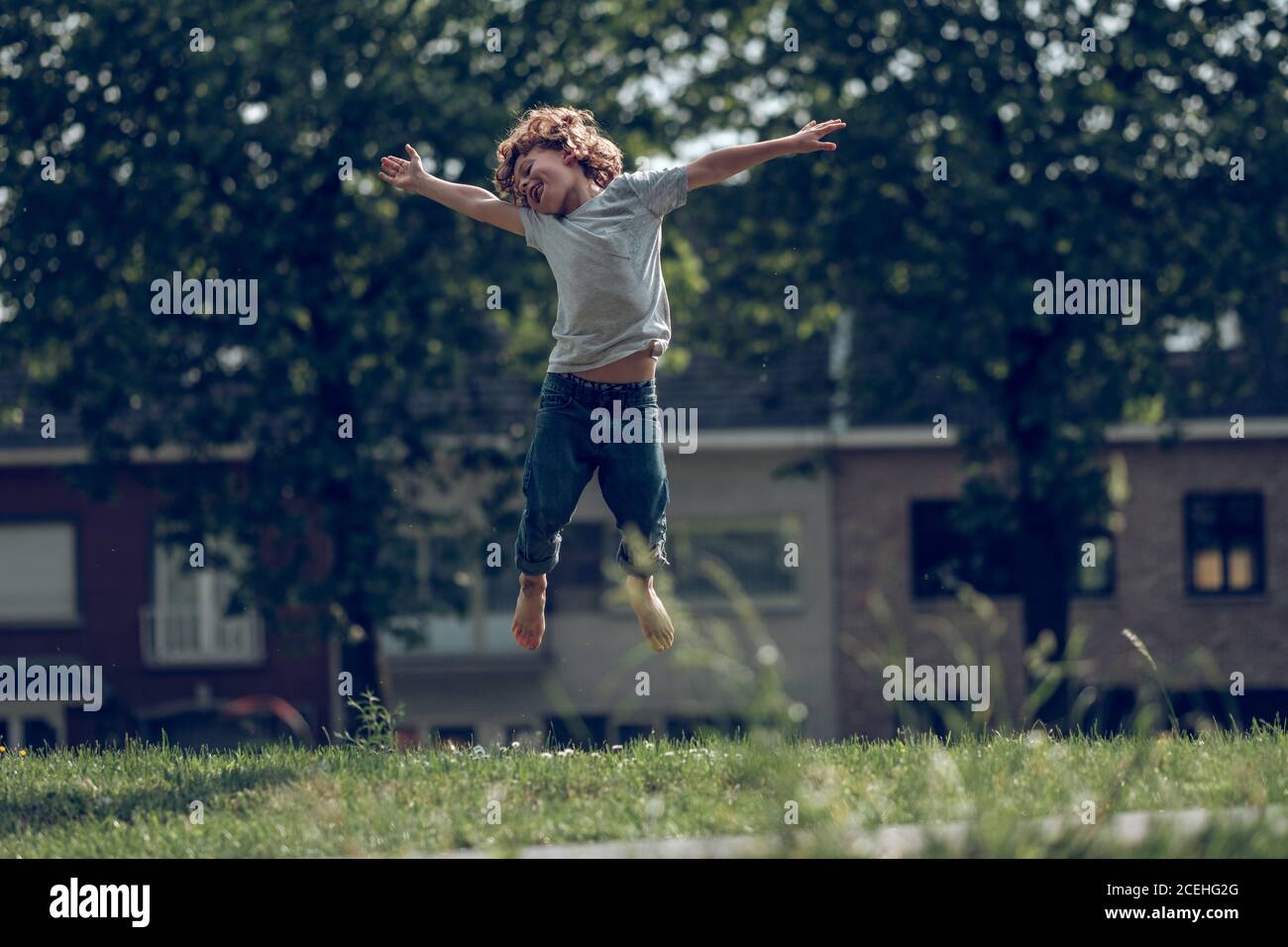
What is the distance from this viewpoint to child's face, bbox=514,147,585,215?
6.68m

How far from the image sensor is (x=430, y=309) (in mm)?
17484

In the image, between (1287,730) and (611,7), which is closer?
(1287,730)

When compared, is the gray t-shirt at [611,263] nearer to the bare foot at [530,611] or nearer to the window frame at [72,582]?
the bare foot at [530,611]

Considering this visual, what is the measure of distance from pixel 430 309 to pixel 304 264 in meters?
1.50

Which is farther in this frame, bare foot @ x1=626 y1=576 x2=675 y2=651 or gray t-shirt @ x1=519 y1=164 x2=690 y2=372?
bare foot @ x1=626 y1=576 x2=675 y2=651

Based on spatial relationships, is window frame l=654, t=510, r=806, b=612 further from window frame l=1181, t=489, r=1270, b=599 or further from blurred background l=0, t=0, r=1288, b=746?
blurred background l=0, t=0, r=1288, b=746

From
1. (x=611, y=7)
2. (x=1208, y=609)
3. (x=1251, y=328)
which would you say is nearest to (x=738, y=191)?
(x=611, y=7)

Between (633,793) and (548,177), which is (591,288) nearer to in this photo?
(548,177)

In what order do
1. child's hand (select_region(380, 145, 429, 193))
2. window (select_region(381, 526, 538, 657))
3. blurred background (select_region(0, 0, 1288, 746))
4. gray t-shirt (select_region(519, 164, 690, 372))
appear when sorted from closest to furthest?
gray t-shirt (select_region(519, 164, 690, 372)) < child's hand (select_region(380, 145, 429, 193)) < blurred background (select_region(0, 0, 1288, 746)) < window (select_region(381, 526, 538, 657))

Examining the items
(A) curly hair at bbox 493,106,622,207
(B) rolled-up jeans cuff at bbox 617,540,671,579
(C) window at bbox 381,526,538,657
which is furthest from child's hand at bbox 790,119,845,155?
(C) window at bbox 381,526,538,657

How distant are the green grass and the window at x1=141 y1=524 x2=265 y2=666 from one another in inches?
850

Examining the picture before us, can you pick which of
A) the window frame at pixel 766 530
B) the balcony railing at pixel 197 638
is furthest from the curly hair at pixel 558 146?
the balcony railing at pixel 197 638

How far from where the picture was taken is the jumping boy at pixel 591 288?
660cm
